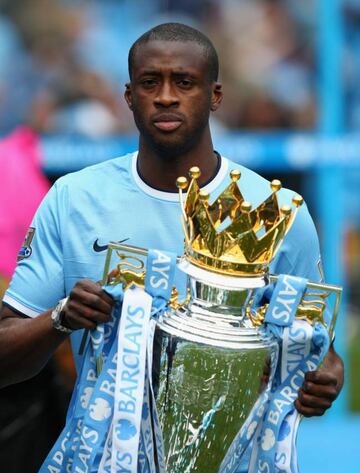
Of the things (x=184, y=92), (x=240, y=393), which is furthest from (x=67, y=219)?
(x=240, y=393)

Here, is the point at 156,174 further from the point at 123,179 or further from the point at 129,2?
the point at 129,2

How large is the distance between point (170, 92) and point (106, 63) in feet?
16.3

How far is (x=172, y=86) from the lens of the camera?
3.11 meters

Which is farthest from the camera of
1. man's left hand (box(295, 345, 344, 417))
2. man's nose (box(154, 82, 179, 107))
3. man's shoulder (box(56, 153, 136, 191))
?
man's shoulder (box(56, 153, 136, 191))

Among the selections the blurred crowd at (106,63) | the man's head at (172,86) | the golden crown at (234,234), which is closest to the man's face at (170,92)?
the man's head at (172,86)

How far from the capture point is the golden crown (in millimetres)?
2797

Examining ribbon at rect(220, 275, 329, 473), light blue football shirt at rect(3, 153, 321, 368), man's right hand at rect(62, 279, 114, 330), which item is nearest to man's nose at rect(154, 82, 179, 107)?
light blue football shirt at rect(3, 153, 321, 368)

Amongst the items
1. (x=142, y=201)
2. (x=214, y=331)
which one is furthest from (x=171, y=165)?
(x=214, y=331)

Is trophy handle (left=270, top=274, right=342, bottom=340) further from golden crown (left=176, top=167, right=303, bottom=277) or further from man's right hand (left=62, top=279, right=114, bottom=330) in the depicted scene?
man's right hand (left=62, top=279, right=114, bottom=330)

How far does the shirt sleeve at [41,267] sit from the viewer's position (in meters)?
3.17

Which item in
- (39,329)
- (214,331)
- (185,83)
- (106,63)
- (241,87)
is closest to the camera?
(214,331)

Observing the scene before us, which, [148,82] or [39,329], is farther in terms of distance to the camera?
[148,82]

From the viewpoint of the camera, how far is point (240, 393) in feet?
9.25

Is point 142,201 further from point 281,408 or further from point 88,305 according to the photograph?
point 281,408
